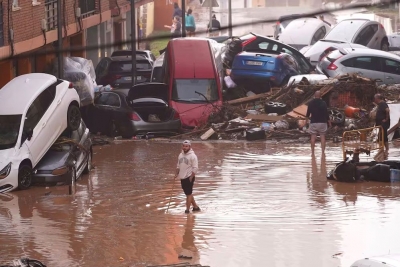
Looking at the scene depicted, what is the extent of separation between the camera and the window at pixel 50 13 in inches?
1369

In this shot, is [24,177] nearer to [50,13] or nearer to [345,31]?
[50,13]

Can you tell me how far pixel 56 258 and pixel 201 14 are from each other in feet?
149

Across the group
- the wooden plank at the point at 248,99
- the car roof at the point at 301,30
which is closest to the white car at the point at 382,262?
the wooden plank at the point at 248,99

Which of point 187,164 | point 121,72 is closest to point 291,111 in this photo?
point 121,72

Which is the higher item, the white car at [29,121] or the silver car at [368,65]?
the white car at [29,121]

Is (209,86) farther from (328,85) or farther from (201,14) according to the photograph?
(201,14)

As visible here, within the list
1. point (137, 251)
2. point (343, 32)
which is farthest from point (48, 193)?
point (343, 32)

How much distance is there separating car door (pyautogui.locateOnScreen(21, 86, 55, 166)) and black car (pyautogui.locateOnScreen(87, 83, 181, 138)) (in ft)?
19.3

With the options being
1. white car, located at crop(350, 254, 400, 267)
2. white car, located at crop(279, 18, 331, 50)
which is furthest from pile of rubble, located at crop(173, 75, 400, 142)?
white car, located at crop(350, 254, 400, 267)

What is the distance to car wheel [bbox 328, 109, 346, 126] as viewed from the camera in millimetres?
28562

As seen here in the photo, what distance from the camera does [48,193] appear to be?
68.8 ft

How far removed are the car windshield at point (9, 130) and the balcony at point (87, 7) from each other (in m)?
17.2

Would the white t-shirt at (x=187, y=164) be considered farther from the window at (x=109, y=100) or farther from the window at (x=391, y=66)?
the window at (x=391, y=66)

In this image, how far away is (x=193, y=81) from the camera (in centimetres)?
3102
